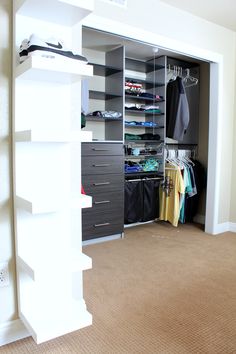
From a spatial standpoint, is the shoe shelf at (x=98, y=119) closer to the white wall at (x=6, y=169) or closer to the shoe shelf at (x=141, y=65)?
the shoe shelf at (x=141, y=65)

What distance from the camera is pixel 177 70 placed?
4316mm

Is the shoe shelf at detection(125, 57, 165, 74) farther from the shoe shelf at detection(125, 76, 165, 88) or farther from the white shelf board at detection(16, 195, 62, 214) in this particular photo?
the white shelf board at detection(16, 195, 62, 214)

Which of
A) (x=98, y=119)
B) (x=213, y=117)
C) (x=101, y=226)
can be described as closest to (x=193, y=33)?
(x=213, y=117)

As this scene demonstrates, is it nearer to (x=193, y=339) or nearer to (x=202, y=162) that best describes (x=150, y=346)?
(x=193, y=339)

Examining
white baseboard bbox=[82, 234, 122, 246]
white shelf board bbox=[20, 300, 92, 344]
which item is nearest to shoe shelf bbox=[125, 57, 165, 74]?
white baseboard bbox=[82, 234, 122, 246]

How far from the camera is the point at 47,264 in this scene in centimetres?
155

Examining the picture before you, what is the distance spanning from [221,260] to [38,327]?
1.99 meters

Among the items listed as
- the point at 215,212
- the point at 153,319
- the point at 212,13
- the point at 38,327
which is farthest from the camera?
the point at 215,212

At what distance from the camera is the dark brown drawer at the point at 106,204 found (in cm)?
329

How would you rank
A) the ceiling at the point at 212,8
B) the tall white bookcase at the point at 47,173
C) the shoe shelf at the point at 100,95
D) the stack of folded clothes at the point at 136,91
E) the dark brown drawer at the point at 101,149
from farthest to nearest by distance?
the stack of folded clothes at the point at 136,91
the shoe shelf at the point at 100,95
the dark brown drawer at the point at 101,149
the ceiling at the point at 212,8
the tall white bookcase at the point at 47,173

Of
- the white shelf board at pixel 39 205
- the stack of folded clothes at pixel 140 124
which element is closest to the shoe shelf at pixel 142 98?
the stack of folded clothes at pixel 140 124

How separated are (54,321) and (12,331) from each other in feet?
0.96

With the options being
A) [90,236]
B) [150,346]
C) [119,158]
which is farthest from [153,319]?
[119,158]

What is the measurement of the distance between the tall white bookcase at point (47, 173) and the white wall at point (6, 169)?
0.18 ft
